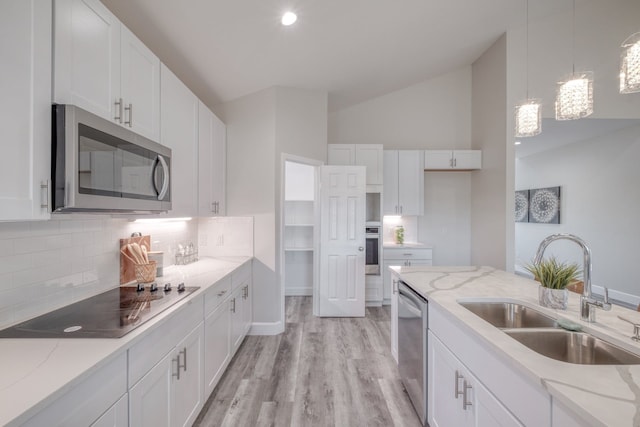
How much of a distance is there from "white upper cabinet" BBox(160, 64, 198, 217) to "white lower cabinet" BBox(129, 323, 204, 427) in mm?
954

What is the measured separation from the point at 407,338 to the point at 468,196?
3423 mm

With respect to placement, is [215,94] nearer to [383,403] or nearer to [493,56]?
[383,403]

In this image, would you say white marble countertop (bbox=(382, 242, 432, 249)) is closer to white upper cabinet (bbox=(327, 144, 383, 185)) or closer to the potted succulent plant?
white upper cabinet (bbox=(327, 144, 383, 185))

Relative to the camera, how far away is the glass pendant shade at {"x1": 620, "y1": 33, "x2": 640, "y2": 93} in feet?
4.80

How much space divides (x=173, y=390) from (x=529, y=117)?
2.91 meters

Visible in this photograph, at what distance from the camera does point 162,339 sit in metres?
1.39

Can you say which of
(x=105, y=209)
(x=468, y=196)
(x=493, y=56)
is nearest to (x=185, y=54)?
(x=105, y=209)

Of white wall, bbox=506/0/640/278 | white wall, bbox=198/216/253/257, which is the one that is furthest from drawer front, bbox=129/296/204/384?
white wall, bbox=506/0/640/278

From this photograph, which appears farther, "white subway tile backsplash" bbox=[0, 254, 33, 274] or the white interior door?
the white interior door

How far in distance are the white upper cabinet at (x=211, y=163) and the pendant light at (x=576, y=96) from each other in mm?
2763

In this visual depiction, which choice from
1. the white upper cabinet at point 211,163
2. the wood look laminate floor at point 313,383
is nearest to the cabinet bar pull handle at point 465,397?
the wood look laminate floor at point 313,383

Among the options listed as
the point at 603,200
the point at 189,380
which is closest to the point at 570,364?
the point at 189,380

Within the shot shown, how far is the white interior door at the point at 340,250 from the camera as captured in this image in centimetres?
378

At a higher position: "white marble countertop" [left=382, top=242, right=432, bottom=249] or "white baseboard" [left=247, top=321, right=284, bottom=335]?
"white marble countertop" [left=382, top=242, right=432, bottom=249]
